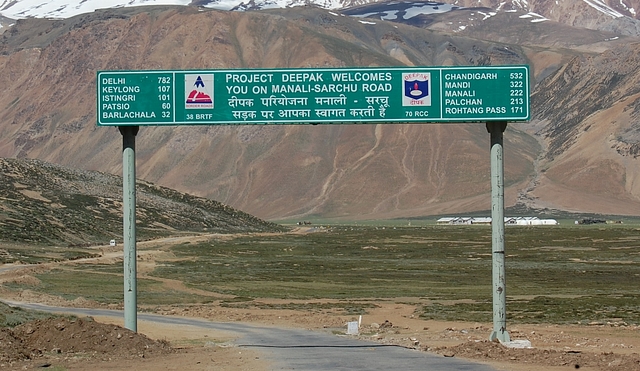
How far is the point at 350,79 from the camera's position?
2891cm

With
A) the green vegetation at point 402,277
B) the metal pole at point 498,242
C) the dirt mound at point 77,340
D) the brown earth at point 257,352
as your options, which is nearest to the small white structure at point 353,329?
the brown earth at point 257,352

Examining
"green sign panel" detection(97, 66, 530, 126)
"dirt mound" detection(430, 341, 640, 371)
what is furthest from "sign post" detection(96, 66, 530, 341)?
"dirt mound" detection(430, 341, 640, 371)

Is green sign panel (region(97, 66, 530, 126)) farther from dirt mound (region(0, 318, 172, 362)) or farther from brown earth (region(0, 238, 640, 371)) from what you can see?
brown earth (region(0, 238, 640, 371))

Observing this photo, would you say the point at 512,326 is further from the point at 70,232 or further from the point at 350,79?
the point at 70,232

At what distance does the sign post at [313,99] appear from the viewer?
28.7 m

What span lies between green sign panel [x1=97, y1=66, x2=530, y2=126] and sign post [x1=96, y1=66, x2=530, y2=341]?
0.02 m

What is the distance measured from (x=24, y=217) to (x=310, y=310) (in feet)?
249

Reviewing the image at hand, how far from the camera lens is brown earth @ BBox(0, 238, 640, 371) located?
2464 cm

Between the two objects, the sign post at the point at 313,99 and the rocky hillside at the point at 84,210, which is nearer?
the sign post at the point at 313,99

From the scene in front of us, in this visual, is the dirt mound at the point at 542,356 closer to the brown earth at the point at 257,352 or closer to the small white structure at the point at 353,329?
the brown earth at the point at 257,352

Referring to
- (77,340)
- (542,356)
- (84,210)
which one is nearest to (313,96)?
(77,340)

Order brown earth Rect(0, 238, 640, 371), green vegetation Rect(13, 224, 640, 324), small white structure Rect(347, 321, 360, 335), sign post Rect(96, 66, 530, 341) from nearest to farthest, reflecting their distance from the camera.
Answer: brown earth Rect(0, 238, 640, 371) < sign post Rect(96, 66, 530, 341) < small white structure Rect(347, 321, 360, 335) < green vegetation Rect(13, 224, 640, 324)

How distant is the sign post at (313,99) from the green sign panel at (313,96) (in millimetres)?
25

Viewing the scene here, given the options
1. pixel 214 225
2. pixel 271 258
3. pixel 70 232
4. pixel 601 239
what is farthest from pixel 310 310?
pixel 214 225
